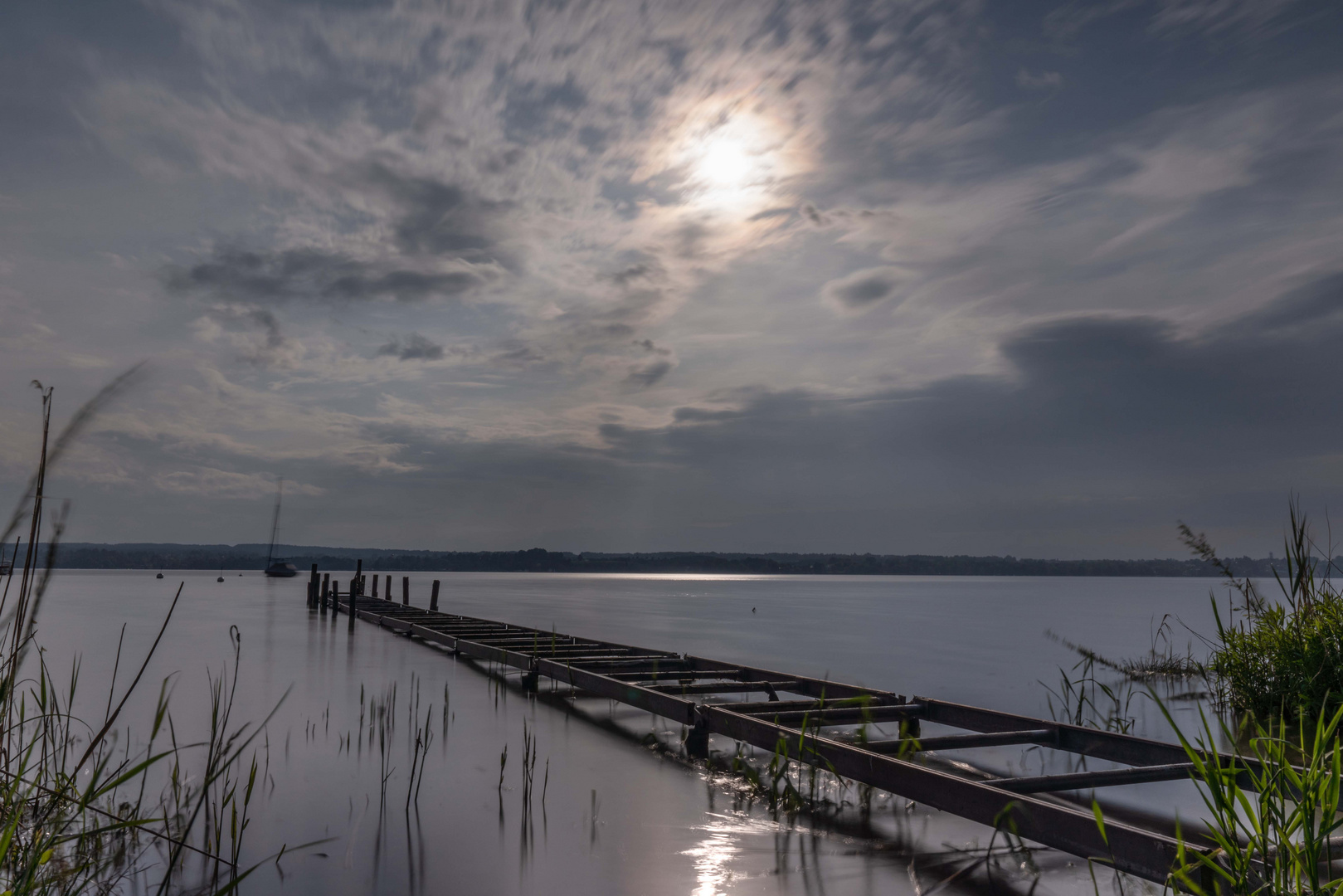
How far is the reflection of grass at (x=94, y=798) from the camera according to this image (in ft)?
9.91

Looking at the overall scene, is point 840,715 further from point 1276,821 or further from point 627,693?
point 1276,821

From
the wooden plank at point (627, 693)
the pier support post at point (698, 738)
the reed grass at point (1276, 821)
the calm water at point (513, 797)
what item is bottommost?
the calm water at point (513, 797)

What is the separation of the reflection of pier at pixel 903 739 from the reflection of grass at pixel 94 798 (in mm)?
4116

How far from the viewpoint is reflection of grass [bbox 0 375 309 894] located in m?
3.02

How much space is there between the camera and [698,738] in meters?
9.09

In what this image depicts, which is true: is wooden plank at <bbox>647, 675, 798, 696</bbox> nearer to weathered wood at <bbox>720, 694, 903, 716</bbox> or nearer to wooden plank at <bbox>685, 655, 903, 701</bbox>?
wooden plank at <bbox>685, 655, 903, 701</bbox>

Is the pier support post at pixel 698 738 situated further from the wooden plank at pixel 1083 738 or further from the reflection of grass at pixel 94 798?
the reflection of grass at pixel 94 798

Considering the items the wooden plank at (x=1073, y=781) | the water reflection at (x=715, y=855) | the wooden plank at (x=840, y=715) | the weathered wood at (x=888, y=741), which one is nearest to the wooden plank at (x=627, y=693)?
the weathered wood at (x=888, y=741)

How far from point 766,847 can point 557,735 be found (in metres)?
5.06

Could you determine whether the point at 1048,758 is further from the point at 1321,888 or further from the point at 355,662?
the point at 355,662

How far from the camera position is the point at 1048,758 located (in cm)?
Answer: 1012

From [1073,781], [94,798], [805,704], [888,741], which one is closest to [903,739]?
[888,741]

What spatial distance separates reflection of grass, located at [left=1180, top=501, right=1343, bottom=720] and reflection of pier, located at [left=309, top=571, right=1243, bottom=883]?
7.44ft

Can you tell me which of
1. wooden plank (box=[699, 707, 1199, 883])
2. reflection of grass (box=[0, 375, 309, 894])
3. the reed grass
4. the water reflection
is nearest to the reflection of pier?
wooden plank (box=[699, 707, 1199, 883])
